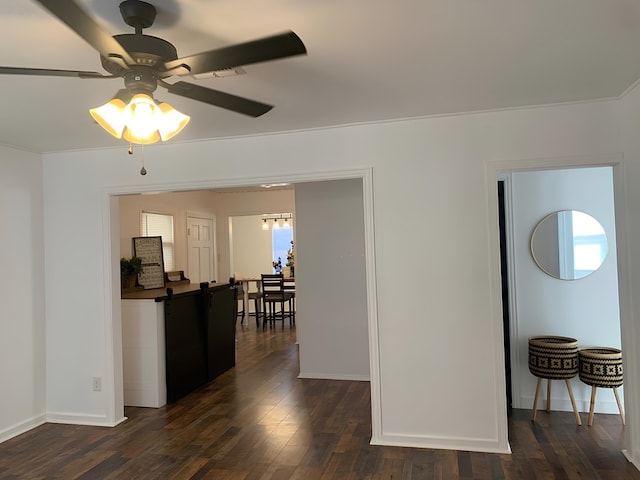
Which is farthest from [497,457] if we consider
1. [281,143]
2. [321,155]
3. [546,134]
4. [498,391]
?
[281,143]

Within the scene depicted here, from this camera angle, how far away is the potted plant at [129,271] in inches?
197

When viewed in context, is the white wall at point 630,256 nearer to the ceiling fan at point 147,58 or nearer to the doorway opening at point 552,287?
the doorway opening at point 552,287

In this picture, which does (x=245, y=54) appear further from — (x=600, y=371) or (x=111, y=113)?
(x=600, y=371)

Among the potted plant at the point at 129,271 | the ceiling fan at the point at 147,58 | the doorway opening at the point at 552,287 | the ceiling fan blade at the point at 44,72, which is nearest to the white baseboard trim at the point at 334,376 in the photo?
the doorway opening at the point at 552,287

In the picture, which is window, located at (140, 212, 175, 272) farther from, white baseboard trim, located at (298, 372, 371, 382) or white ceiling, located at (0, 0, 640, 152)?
white ceiling, located at (0, 0, 640, 152)

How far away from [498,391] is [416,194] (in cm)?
146

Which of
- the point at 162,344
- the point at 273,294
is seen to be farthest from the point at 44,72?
the point at 273,294

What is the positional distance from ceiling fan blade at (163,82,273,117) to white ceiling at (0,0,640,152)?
0.27 meters

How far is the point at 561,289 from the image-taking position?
4.00m

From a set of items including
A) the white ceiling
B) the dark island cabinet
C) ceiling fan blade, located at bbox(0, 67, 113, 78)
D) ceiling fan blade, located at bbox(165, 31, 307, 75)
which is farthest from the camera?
the dark island cabinet

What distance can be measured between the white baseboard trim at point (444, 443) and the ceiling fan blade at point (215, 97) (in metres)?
2.49

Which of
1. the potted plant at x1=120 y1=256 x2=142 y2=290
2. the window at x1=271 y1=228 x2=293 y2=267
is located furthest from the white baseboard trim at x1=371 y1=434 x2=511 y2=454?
the window at x1=271 y1=228 x2=293 y2=267

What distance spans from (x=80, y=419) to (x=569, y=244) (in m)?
4.38

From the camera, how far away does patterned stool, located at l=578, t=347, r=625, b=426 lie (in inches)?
138
